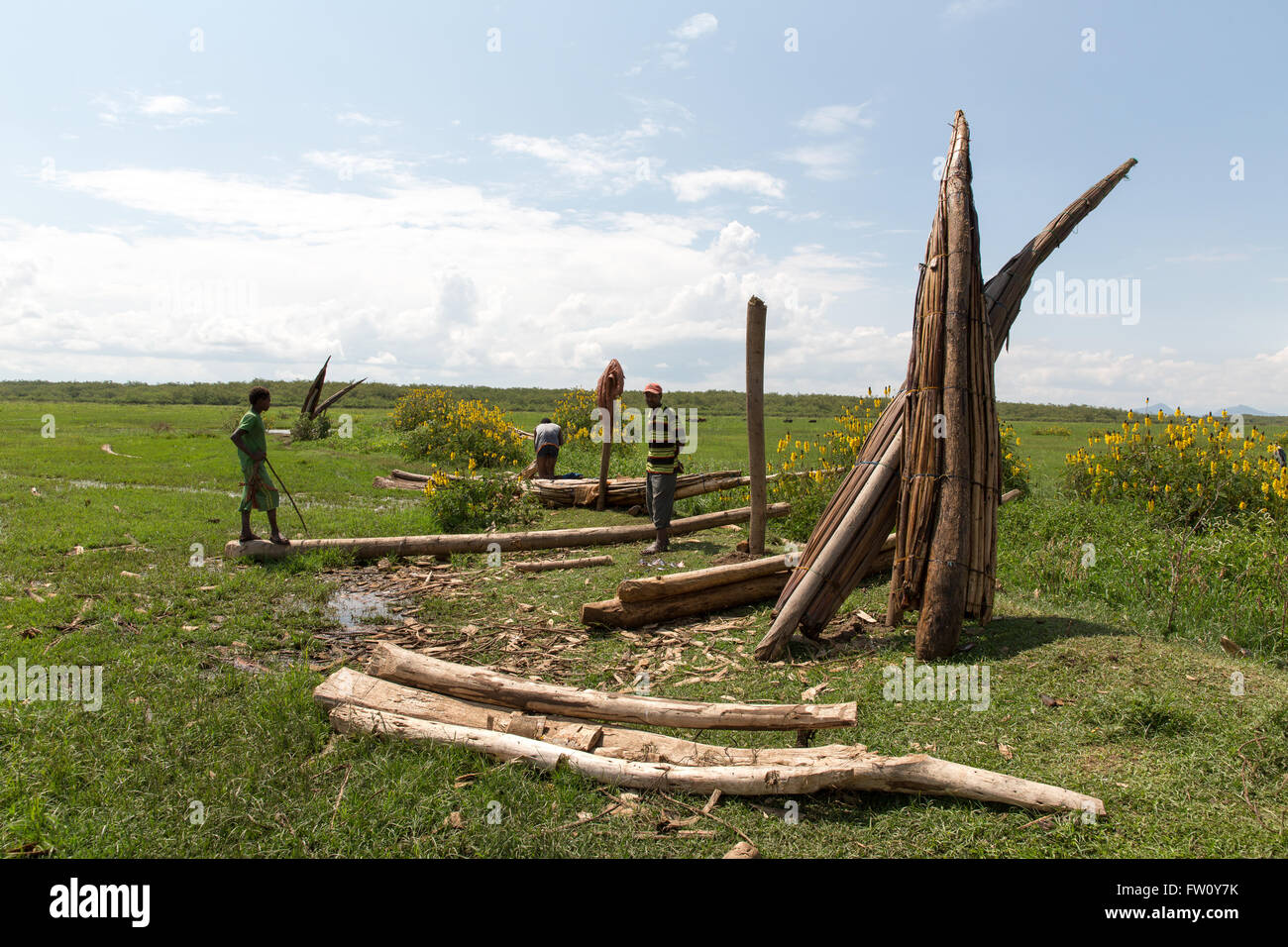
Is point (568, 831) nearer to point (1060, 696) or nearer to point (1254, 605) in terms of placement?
point (1060, 696)

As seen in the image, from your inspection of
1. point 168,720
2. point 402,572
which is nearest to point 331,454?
point 402,572

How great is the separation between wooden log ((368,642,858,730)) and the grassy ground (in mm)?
410

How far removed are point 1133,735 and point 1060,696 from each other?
57 cm

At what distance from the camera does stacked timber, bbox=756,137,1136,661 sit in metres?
6.44

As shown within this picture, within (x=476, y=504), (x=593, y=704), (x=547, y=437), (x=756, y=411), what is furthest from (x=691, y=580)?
(x=547, y=437)

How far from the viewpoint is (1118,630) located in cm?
625

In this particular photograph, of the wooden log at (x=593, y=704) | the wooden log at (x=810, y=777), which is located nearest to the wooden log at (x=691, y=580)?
the wooden log at (x=593, y=704)

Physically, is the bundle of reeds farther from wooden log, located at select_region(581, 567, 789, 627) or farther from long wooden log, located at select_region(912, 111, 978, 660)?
wooden log, located at select_region(581, 567, 789, 627)

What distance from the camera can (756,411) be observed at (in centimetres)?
923

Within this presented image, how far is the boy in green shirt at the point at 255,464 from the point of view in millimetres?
9453

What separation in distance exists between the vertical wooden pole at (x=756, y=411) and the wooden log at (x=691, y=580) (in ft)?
5.35
